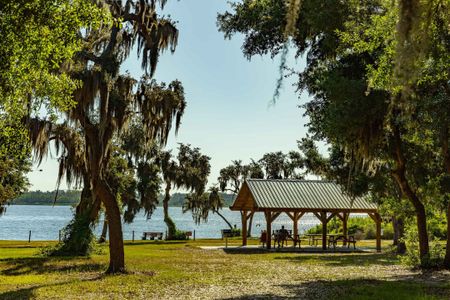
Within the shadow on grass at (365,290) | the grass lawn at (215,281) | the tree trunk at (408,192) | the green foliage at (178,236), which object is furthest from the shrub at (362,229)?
the shadow on grass at (365,290)

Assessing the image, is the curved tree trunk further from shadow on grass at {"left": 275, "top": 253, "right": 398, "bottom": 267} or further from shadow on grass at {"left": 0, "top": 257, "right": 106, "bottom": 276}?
shadow on grass at {"left": 275, "top": 253, "right": 398, "bottom": 267}

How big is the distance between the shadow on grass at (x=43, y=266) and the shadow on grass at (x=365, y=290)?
23.9ft

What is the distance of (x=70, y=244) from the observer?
2216 centimetres

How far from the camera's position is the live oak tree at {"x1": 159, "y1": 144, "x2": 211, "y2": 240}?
143 feet

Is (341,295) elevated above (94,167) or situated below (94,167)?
below

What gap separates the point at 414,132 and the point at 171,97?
771 cm

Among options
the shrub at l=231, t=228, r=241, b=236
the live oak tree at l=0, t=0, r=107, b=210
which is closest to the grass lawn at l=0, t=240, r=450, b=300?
the live oak tree at l=0, t=0, r=107, b=210

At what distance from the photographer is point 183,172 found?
148 feet

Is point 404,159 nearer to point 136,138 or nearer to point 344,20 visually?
point 344,20

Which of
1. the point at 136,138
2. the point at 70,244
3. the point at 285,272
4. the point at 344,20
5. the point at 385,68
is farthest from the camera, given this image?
the point at 136,138

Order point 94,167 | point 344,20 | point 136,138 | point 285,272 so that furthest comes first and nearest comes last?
point 136,138, point 285,272, point 94,167, point 344,20

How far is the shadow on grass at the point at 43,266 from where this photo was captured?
16266 millimetres

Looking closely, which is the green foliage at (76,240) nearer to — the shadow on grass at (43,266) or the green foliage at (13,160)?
the shadow on grass at (43,266)

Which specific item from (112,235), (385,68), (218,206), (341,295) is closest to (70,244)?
(112,235)
